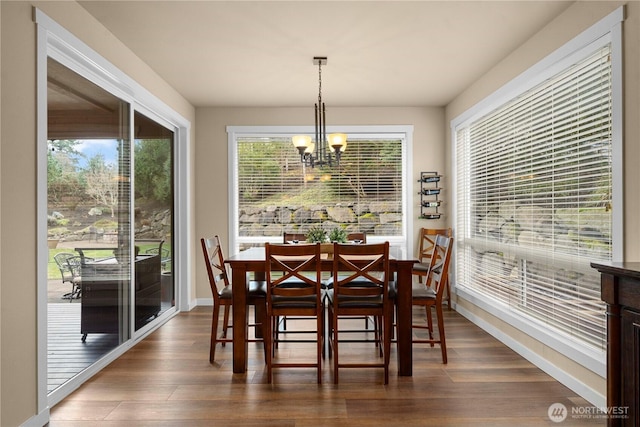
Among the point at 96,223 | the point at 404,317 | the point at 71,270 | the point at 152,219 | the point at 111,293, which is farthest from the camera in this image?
the point at 152,219

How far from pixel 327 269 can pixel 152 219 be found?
2.23 metres

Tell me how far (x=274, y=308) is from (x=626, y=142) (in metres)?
2.43

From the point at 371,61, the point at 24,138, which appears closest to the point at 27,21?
the point at 24,138

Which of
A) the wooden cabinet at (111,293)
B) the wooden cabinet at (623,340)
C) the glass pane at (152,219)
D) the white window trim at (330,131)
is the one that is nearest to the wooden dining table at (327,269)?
the wooden cabinet at (111,293)

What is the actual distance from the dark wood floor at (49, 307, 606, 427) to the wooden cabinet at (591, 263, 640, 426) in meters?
0.75

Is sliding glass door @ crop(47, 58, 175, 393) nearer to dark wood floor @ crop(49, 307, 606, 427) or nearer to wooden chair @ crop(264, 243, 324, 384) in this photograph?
dark wood floor @ crop(49, 307, 606, 427)

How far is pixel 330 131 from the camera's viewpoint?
5.80 m

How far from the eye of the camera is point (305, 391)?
2.94 meters

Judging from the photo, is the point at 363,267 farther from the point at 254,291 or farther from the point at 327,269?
the point at 254,291

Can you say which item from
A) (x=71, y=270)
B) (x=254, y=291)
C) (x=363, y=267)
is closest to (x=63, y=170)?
(x=71, y=270)

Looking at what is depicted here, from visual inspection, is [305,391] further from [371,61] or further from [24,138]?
[371,61]

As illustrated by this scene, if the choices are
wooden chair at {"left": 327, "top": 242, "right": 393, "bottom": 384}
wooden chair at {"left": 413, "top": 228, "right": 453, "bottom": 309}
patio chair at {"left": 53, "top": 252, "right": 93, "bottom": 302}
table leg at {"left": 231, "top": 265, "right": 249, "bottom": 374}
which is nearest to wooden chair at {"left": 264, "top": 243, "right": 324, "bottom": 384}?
wooden chair at {"left": 327, "top": 242, "right": 393, "bottom": 384}

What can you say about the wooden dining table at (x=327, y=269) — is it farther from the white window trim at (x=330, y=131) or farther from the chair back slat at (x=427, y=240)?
the white window trim at (x=330, y=131)

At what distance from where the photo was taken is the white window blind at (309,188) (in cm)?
595
